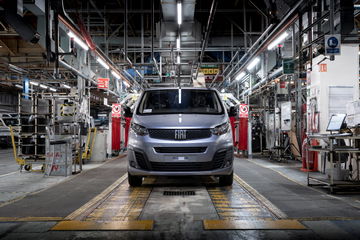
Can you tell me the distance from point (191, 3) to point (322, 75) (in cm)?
438

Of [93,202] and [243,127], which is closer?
[93,202]

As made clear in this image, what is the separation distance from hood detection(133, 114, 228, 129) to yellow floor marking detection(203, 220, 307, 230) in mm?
2264

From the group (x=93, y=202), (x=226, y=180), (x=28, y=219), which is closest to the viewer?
(x=28, y=219)

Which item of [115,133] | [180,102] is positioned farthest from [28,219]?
[115,133]

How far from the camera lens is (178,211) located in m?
4.67

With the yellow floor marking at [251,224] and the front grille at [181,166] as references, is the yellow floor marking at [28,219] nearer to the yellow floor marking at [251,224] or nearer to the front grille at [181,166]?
the yellow floor marking at [251,224]

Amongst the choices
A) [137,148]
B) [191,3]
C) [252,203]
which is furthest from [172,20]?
[252,203]

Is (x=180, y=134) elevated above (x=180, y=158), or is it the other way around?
(x=180, y=134)

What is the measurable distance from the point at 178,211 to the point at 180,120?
1996mm

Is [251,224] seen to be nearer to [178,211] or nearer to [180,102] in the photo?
[178,211]

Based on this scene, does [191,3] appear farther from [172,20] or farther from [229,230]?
[229,230]

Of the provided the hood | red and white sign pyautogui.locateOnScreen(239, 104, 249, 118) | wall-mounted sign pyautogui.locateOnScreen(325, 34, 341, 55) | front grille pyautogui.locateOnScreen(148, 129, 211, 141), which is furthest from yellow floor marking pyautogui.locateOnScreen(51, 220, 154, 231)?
red and white sign pyautogui.locateOnScreen(239, 104, 249, 118)

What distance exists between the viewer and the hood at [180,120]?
6113 millimetres

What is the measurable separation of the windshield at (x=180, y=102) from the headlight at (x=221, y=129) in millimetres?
467
